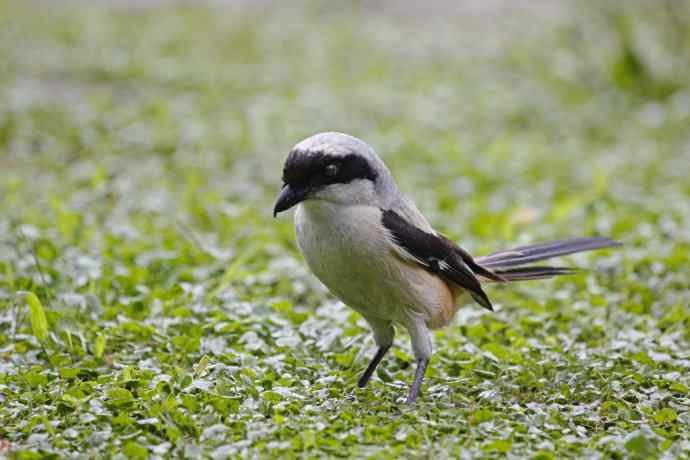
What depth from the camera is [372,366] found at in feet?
15.5

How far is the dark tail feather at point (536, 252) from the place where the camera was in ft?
17.5

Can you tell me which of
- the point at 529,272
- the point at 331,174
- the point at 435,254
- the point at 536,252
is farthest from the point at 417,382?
the point at 536,252

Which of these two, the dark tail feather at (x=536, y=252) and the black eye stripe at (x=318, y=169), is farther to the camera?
the dark tail feather at (x=536, y=252)

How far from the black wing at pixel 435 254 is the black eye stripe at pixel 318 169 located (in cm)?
28

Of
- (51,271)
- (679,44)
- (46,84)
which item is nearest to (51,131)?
(46,84)

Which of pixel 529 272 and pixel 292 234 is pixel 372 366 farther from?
pixel 292 234

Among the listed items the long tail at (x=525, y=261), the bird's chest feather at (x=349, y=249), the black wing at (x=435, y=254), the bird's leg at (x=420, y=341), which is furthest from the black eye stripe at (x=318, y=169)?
the long tail at (x=525, y=261)

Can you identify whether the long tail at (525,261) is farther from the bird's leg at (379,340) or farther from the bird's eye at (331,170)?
the bird's eye at (331,170)

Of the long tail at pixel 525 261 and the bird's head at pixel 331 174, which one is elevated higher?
the bird's head at pixel 331 174

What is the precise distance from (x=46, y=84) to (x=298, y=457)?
8633 millimetres

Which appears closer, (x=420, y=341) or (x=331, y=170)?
(x=331, y=170)

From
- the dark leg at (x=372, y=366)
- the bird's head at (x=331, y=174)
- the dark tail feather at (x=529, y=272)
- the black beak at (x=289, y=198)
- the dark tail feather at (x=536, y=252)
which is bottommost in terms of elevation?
the dark leg at (x=372, y=366)

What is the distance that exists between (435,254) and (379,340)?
57 centimetres

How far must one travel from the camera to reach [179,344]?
4758 mm
